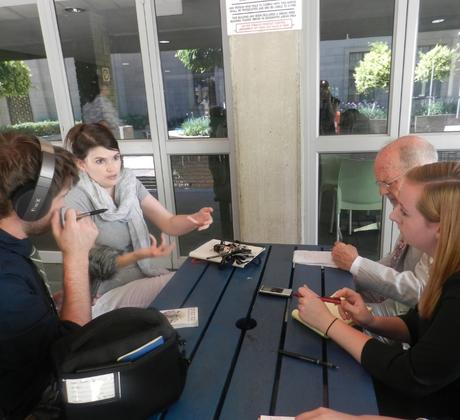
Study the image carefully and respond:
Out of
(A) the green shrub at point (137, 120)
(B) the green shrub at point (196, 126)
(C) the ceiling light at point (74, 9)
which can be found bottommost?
(B) the green shrub at point (196, 126)

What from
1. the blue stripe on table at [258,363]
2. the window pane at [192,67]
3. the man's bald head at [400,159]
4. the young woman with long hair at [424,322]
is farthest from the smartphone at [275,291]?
the window pane at [192,67]

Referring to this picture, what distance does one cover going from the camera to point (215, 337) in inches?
43.6

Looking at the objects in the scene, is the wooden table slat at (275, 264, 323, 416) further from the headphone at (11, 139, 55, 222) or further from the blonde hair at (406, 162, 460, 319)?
the headphone at (11, 139, 55, 222)

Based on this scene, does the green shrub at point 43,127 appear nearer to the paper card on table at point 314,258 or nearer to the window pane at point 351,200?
the window pane at point 351,200

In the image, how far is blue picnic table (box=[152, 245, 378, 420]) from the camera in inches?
33.7

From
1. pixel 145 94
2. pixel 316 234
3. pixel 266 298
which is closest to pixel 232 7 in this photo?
pixel 145 94

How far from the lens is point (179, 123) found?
3.03m

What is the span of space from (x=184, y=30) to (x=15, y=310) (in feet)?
8.37

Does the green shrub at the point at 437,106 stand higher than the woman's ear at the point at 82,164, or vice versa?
the green shrub at the point at 437,106

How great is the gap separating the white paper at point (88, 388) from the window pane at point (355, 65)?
7.93 ft

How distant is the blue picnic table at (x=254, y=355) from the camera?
2.81 feet

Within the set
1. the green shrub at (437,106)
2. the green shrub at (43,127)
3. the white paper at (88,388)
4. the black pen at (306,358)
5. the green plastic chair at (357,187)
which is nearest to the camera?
the white paper at (88,388)

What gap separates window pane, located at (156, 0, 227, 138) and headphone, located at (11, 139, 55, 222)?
205cm

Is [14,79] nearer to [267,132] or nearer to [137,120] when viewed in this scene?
[137,120]
